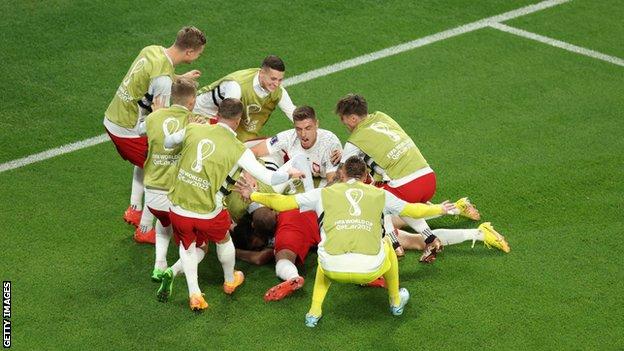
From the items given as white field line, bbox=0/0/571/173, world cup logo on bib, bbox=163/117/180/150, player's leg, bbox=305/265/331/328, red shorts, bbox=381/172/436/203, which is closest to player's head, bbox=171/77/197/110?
world cup logo on bib, bbox=163/117/180/150

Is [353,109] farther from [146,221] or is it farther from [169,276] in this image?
[169,276]

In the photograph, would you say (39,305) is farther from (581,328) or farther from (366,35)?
(366,35)

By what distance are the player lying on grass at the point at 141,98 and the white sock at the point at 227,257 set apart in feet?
3.54

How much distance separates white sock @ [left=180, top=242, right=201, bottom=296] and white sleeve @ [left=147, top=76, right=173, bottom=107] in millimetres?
1639

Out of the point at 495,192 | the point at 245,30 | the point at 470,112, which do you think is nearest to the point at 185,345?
the point at 495,192

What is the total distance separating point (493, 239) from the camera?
392 inches

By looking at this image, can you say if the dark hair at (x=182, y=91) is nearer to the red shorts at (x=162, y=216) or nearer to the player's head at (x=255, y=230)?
the red shorts at (x=162, y=216)

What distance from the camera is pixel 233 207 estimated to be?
33.0ft

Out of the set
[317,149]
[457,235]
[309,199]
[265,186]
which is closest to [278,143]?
[317,149]

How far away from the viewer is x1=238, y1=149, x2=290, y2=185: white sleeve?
8.90 m

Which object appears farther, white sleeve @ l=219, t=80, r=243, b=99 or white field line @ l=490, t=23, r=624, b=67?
white field line @ l=490, t=23, r=624, b=67

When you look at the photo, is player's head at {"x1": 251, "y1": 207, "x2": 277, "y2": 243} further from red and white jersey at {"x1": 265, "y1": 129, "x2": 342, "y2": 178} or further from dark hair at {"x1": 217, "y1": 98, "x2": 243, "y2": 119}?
dark hair at {"x1": 217, "y1": 98, "x2": 243, "y2": 119}

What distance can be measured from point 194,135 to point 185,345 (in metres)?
1.71

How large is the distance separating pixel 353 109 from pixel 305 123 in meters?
0.46
